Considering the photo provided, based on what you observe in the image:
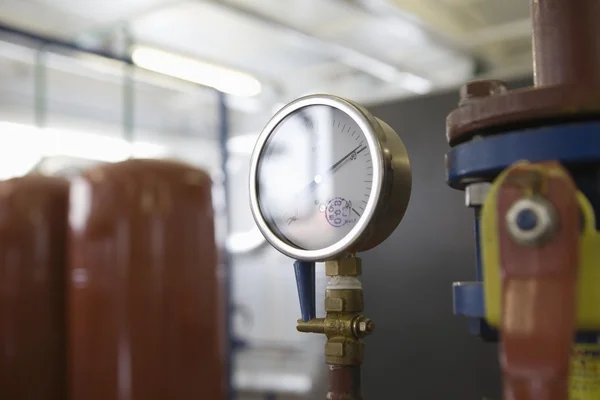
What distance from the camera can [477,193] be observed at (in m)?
0.55

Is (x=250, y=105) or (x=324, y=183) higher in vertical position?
(x=250, y=105)

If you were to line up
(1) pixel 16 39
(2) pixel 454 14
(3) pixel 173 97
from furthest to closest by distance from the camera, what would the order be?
(3) pixel 173 97
(2) pixel 454 14
(1) pixel 16 39

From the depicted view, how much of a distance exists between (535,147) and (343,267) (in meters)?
0.23

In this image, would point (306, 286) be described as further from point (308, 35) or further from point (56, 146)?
point (56, 146)

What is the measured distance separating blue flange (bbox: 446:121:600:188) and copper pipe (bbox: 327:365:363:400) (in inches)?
9.3

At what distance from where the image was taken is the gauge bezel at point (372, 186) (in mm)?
568

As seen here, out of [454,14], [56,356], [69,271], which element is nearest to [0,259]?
[69,271]

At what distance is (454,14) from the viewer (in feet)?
9.74

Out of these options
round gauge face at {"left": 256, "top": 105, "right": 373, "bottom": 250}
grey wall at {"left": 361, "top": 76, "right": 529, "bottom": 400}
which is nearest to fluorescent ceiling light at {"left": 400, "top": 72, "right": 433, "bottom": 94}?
grey wall at {"left": 361, "top": 76, "right": 529, "bottom": 400}

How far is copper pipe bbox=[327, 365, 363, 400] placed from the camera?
60cm

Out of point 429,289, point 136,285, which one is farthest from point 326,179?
point 136,285

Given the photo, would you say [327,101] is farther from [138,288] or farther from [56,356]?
[56,356]

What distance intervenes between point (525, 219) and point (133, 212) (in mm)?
1012

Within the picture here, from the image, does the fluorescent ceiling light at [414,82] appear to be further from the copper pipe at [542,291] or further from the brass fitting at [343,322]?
the copper pipe at [542,291]
